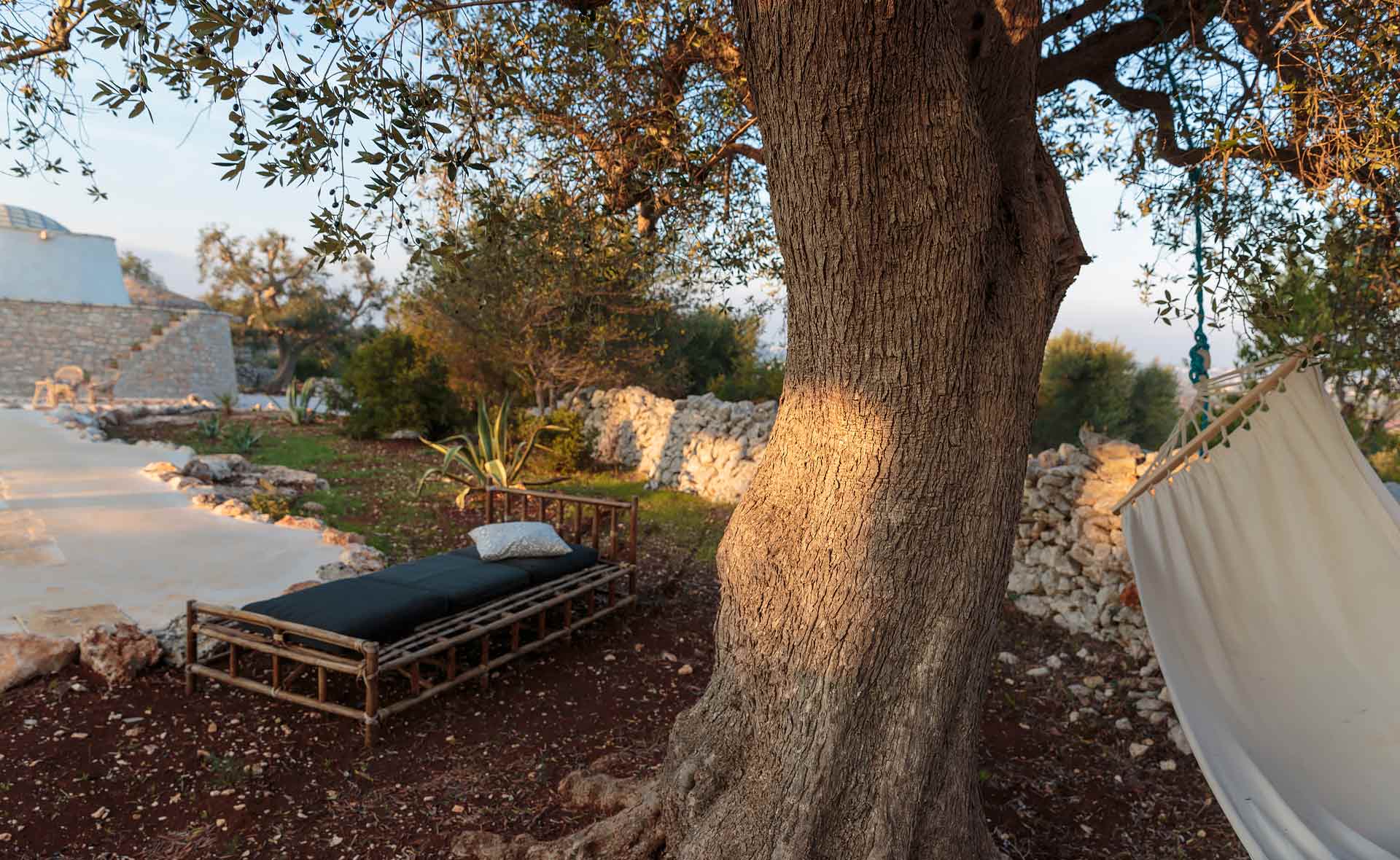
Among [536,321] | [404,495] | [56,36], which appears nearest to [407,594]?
[56,36]

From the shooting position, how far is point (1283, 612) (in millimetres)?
2605

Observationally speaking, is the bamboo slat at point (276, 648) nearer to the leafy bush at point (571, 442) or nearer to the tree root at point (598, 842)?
the tree root at point (598, 842)

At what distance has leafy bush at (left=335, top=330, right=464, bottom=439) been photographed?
10.8 meters

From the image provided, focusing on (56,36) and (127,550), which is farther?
(127,550)

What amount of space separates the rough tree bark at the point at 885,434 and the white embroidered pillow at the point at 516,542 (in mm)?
2033

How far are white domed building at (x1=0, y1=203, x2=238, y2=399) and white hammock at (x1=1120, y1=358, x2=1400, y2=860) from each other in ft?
61.3

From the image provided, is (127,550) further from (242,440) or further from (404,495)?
(242,440)

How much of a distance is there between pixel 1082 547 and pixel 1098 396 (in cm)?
651

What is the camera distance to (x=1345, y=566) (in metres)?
2.53

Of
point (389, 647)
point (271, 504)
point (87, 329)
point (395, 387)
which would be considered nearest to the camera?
point (389, 647)

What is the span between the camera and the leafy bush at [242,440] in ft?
30.1

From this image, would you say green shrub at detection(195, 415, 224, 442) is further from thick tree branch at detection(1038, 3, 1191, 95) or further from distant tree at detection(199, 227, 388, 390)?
distant tree at detection(199, 227, 388, 390)

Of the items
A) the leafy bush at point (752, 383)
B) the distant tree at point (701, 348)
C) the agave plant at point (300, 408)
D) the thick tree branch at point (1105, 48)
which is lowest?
the agave plant at point (300, 408)

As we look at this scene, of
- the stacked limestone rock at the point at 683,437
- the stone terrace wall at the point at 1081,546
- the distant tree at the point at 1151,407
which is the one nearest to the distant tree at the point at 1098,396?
the distant tree at the point at 1151,407
